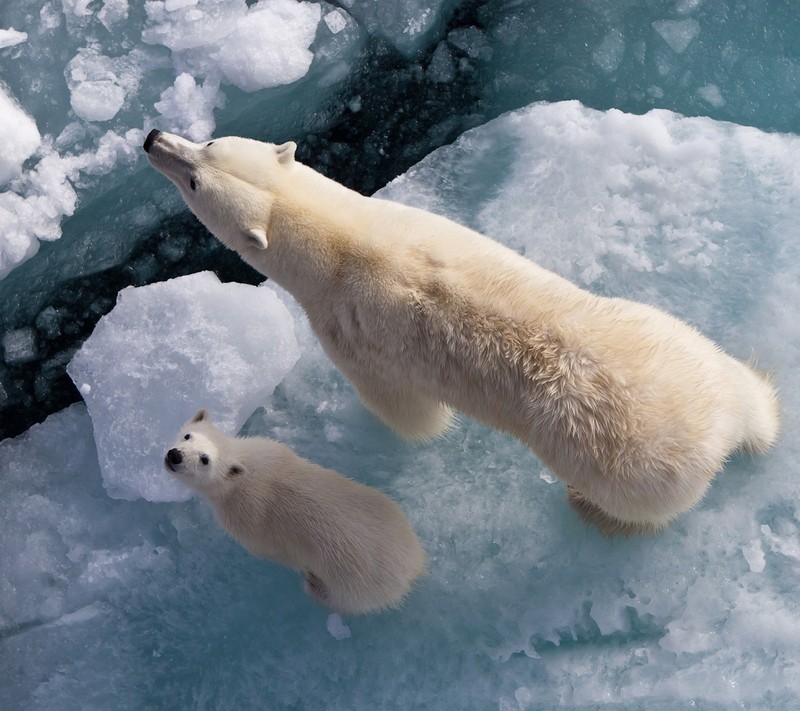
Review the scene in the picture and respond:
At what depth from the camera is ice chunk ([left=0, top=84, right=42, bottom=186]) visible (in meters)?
3.63

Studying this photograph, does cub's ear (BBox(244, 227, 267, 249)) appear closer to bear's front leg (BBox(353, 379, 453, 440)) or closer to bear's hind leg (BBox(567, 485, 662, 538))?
bear's front leg (BBox(353, 379, 453, 440))

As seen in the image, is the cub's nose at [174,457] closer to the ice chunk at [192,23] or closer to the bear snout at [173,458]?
the bear snout at [173,458]

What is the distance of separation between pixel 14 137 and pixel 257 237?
1377 millimetres

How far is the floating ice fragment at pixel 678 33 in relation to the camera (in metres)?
3.99

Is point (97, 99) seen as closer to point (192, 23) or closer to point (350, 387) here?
point (192, 23)

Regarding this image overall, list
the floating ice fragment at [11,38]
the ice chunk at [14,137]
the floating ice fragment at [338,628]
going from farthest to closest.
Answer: the floating ice fragment at [11,38] < the ice chunk at [14,137] < the floating ice fragment at [338,628]

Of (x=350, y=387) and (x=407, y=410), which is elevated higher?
(x=407, y=410)

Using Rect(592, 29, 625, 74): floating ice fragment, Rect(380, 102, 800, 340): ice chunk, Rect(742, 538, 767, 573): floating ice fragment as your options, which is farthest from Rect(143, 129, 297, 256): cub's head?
Rect(742, 538, 767, 573): floating ice fragment

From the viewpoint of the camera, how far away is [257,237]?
2.91 m

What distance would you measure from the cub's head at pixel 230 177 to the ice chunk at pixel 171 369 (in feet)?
1.96

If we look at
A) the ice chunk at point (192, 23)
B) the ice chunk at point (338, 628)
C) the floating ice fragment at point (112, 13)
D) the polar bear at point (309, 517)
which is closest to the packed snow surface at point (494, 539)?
the ice chunk at point (338, 628)

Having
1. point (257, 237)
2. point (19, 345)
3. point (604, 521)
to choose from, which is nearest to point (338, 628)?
point (604, 521)

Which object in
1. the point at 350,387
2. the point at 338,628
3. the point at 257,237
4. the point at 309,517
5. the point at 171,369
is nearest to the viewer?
the point at 257,237

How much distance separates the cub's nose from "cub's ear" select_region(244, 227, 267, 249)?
2.25 feet
